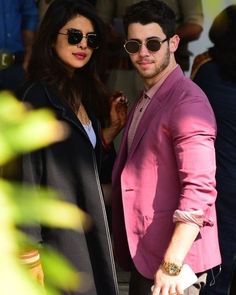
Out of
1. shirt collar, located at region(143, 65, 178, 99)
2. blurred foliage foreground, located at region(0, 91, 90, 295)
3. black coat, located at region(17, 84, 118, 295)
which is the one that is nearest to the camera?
blurred foliage foreground, located at region(0, 91, 90, 295)

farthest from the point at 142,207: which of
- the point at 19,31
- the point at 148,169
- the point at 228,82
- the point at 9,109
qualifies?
the point at 19,31

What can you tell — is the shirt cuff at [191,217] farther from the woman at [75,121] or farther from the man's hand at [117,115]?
the man's hand at [117,115]

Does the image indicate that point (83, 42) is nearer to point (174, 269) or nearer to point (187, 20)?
point (174, 269)

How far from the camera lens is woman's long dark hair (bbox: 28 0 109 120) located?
2100 millimetres

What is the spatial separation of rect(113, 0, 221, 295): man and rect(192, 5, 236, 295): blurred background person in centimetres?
48

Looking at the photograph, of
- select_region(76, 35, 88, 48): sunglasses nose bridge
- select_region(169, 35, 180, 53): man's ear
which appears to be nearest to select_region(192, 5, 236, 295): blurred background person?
select_region(169, 35, 180, 53): man's ear

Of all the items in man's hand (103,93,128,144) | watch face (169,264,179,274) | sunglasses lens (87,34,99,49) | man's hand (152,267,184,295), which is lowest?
man's hand (152,267,184,295)

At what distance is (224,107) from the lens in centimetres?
251

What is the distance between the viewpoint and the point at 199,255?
6.27 ft

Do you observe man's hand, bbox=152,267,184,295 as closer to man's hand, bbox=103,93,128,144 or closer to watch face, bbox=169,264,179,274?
watch face, bbox=169,264,179,274

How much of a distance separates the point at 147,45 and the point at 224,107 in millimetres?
618

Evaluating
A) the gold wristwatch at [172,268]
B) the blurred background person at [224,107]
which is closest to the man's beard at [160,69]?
the blurred background person at [224,107]

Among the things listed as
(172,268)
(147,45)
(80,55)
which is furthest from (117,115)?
(172,268)

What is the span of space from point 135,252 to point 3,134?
1.29 m
